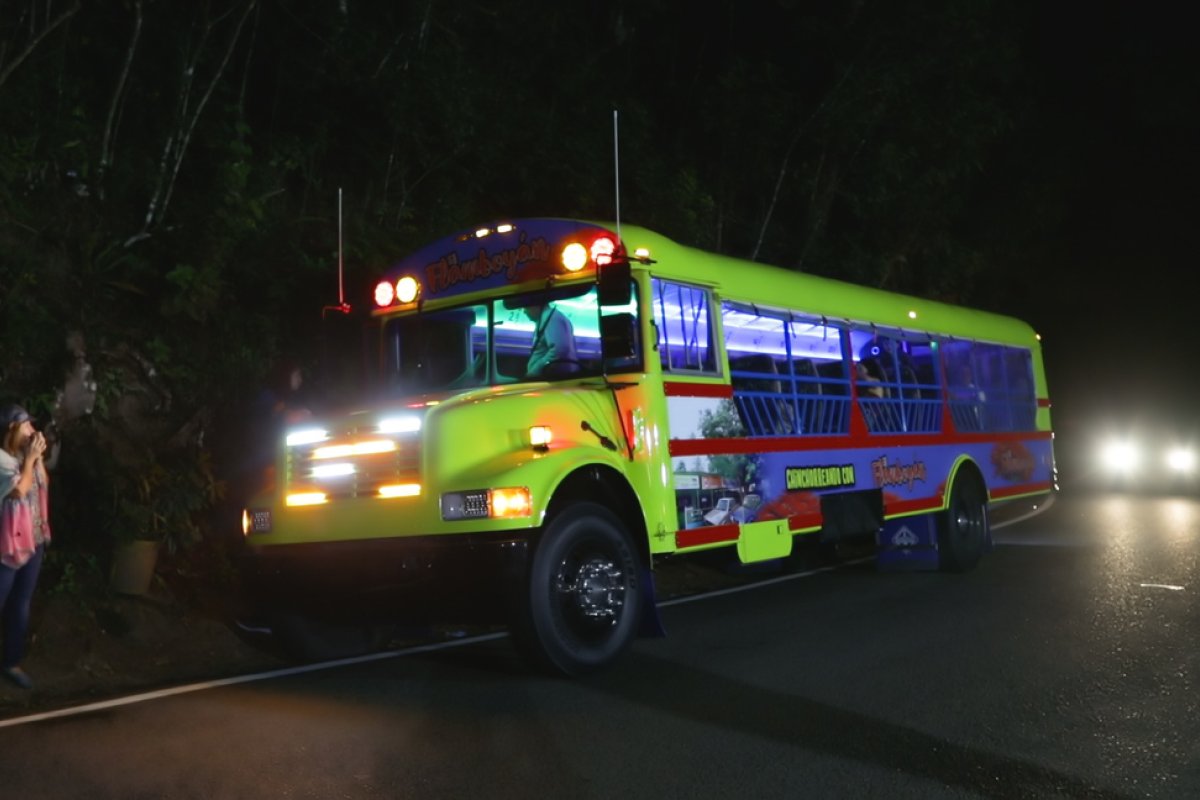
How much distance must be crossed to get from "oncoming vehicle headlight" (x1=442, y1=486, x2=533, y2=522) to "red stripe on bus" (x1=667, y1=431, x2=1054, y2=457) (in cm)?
152

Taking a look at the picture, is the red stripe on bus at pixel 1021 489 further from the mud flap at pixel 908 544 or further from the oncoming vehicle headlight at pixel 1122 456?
the oncoming vehicle headlight at pixel 1122 456

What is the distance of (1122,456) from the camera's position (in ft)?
92.0

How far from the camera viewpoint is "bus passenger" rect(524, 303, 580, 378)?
320 inches

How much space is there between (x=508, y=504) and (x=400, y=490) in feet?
2.29

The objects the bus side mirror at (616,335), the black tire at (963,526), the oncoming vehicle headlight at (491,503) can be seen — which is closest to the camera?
the oncoming vehicle headlight at (491,503)

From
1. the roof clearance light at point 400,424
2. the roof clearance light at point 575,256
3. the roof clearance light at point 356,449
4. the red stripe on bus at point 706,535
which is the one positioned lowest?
the red stripe on bus at point 706,535

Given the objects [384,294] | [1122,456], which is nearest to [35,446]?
[384,294]

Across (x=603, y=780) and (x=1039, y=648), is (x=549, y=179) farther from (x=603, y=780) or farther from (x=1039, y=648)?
(x=603, y=780)

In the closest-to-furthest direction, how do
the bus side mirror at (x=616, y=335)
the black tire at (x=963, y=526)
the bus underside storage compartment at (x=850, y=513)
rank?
the bus side mirror at (x=616, y=335)
the bus underside storage compartment at (x=850, y=513)
the black tire at (x=963, y=526)

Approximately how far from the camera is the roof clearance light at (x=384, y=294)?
909 cm

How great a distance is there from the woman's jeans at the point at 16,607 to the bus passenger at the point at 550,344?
130 inches

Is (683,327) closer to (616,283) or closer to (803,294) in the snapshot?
(616,283)

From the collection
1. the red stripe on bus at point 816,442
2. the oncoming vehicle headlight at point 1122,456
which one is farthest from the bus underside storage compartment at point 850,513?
the oncoming vehicle headlight at point 1122,456

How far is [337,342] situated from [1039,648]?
546cm
